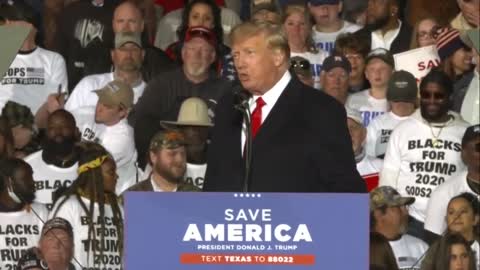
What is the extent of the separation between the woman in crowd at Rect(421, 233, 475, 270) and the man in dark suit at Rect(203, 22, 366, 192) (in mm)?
2265

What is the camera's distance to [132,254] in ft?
14.4

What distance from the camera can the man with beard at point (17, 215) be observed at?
775 centimetres

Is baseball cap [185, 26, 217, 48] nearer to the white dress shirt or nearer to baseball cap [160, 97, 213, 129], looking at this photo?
baseball cap [160, 97, 213, 129]

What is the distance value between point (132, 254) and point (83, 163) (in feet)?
11.9

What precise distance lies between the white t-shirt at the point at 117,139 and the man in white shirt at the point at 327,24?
147 cm

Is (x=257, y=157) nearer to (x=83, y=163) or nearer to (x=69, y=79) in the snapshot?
(x=83, y=163)

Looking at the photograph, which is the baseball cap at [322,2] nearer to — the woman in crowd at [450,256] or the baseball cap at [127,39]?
the baseball cap at [127,39]

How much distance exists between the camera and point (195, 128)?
8.17 meters

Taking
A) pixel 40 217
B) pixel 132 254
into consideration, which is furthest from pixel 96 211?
pixel 132 254

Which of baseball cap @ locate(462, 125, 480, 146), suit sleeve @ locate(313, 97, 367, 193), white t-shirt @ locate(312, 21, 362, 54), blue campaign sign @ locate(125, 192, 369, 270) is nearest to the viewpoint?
blue campaign sign @ locate(125, 192, 369, 270)

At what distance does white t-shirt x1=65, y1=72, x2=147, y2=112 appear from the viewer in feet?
28.7

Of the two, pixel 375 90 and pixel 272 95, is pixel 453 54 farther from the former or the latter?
pixel 272 95

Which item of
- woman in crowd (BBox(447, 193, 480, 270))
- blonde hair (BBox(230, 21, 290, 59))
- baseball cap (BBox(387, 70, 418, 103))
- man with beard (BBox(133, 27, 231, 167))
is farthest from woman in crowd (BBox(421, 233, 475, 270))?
blonde hair (BBox(230, 21, 290, 59))

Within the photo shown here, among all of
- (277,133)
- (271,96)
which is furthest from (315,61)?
(277,133)
